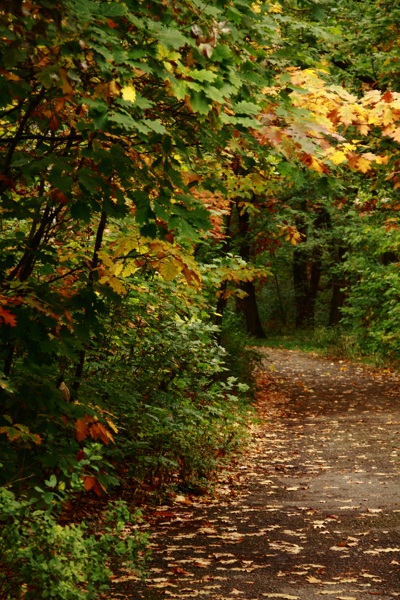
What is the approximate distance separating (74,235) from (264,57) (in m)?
2.92

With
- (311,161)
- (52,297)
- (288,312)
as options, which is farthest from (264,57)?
(288,312)

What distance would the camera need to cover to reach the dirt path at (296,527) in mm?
5582

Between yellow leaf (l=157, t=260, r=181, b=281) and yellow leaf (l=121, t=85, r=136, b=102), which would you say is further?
yellow leaf (l=157, t=260, r=181, b=281)

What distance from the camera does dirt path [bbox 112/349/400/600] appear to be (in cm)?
558

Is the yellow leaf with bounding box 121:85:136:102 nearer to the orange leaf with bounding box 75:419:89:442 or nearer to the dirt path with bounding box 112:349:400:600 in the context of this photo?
the orange leaf with bounding box 75:419:89:442

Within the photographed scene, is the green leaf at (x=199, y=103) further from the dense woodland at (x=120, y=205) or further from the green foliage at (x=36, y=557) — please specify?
the green foliage at (x=36, y=557)

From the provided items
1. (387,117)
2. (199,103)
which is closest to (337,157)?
(387,117)

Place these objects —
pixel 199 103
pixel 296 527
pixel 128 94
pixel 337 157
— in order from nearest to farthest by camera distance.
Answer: pixel 128 94 → pixel 199 103 → pixel 337 157 → pixel 296 527

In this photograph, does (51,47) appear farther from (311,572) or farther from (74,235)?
(311,572)

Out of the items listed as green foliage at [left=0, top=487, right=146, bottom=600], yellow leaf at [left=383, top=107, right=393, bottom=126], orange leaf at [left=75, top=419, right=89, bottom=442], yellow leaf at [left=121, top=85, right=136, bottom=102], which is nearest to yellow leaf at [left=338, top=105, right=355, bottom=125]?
yellow leaf at [left=383, top=107, right=393, bottom=126]

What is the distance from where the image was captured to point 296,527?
7465 mm

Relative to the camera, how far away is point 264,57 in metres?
5.58

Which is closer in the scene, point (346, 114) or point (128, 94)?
point (128, 94)

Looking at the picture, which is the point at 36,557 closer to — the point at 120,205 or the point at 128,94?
the point at 120,205
